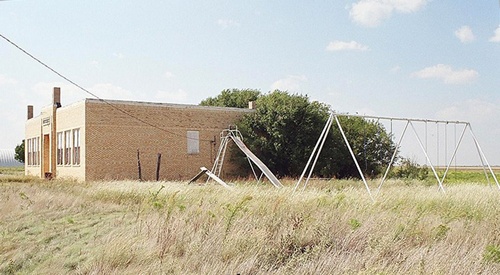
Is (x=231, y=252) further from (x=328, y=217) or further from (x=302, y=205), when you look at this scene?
(x=302, y=205)

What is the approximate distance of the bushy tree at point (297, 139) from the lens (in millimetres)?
30484

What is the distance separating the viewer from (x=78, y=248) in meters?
8.13

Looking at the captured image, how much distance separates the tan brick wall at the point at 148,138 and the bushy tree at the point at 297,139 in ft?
6.45

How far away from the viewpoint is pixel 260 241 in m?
7.24

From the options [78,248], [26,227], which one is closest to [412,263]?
[78,248]

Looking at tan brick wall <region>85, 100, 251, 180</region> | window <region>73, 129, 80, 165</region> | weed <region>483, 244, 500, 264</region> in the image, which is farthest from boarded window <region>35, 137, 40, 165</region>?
weed <region>483, 244, 500, 264</region>

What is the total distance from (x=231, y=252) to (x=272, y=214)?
1.89 meters

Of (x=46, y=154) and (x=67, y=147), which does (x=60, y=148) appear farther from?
(x=46, y=154)

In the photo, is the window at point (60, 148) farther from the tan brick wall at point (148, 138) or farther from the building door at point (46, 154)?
the tan brick wall at point (148, 138)

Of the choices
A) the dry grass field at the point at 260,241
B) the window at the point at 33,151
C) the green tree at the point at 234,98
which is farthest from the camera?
the green tree at the point at 234,98

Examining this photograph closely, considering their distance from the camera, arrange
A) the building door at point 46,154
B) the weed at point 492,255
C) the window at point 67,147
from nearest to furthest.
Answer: the weed at point 492,255 → the window at point 67,147 → the building door at point 46,154

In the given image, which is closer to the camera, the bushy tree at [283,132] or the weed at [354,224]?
the weed at [354,224]

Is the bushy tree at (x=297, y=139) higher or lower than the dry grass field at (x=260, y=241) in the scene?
higher

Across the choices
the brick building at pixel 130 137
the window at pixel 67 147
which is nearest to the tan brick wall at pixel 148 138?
the brick building at pixel 130 137
